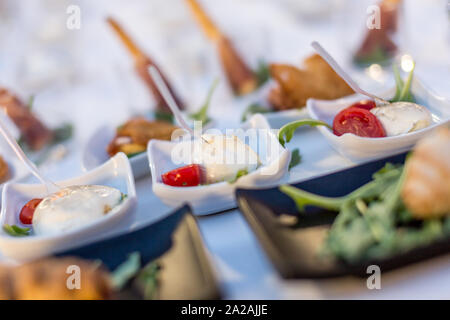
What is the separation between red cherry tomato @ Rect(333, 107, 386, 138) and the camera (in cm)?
135

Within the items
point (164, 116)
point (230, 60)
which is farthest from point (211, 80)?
point (164, 116)

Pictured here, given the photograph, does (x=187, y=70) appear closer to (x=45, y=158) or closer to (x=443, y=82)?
(x=45, y=158)

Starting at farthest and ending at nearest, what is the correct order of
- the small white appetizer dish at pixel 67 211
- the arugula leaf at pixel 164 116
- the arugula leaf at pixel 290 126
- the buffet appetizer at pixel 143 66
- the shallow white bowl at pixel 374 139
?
the buffet appetizer at pixel 143 66 < the arugula leaf at pixel 164 116 < the arugula leaf at pixel 290 126 < the shallow white bowl at pixel 374 139 < the small white appetizer dish at pixel 67 211

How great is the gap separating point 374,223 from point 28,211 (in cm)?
97

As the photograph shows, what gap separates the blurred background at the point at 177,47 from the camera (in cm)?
221

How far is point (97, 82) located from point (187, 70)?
73 centimetres

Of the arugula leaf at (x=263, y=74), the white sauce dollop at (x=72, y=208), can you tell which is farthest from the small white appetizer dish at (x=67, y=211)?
the arugula leaf at (x=263, y=74)

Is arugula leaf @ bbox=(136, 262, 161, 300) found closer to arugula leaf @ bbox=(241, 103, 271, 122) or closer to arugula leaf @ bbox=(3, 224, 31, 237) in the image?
arugula leaf @ bbox=(3, 224, 31, 237)

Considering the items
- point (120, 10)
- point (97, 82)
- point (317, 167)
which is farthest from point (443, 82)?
point (120, 10)

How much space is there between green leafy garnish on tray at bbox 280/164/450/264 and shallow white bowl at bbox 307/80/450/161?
0.16m

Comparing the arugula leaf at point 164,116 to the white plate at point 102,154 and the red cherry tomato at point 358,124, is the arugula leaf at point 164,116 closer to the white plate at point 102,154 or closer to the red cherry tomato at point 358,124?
the white plate at point 102,154

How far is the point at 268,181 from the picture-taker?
1238 mm

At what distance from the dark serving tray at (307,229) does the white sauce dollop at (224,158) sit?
188mm

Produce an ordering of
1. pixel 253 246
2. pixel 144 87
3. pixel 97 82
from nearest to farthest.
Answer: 1. pixel 253 246
2. pixel 144 87
3. pixel 97 82
